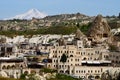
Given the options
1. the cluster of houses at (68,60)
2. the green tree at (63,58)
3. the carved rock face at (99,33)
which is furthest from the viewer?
the carved rock face at (99,33)

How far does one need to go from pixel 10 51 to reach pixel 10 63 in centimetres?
1671

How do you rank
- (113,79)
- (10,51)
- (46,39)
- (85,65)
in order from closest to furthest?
1. (113,79)
2. (85,65)
3. (10,51)
4. (46,39)

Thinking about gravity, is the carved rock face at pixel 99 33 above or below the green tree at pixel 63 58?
above

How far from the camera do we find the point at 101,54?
377 ft

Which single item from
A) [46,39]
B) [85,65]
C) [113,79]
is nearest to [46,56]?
[85,65]

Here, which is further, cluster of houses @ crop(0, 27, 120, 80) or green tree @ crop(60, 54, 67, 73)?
green tree @ crop(60, 54, 67, 73)

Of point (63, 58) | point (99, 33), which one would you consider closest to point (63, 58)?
point (63, 58)

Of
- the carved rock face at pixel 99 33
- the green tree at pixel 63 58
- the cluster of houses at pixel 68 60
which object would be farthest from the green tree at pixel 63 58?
the carved rock face at pixel 99 33

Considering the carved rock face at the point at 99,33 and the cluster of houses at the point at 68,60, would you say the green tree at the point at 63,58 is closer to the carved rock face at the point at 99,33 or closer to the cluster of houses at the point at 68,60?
the cluster of houses at the point at 68,60

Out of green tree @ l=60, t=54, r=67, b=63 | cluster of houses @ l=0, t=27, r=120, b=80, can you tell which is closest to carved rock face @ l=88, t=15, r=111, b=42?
cluster of houses @ l=0, t=27, r=120, b=80

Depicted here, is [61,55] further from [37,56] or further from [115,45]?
[115,45]

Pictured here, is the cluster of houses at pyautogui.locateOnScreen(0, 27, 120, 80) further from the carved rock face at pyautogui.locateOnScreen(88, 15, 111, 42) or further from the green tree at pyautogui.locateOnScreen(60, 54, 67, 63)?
the carved rock face at pyautogui.locateOnScreen(88, 15, 111, 42)

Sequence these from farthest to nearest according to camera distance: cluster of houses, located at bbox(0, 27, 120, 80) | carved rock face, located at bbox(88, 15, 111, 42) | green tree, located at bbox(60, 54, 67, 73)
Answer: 1. carved rock face, located at bbox(88, 15, 111, 42)
2. green tree, located at bbox(60, 54, 67, 73)
3. cluster of houses, located at bbox(0, 27, 120, 80)

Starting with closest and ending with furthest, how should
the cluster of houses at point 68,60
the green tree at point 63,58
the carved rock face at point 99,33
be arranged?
the cluster of houses at point 68,60
the green tree at point 63,58
the carved rock face at point 99,33
